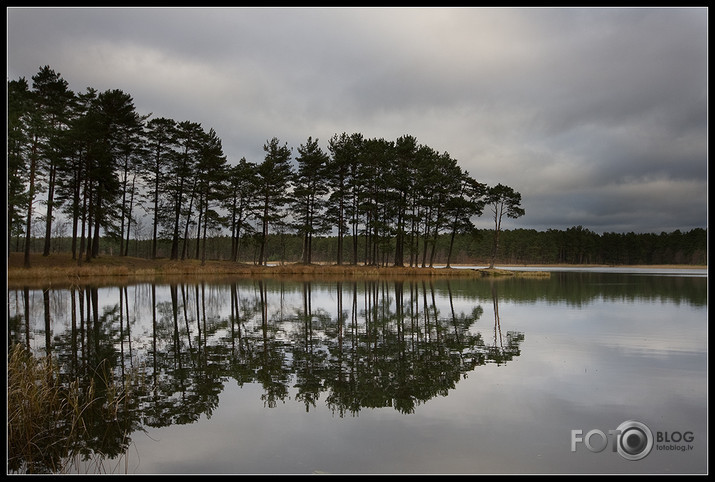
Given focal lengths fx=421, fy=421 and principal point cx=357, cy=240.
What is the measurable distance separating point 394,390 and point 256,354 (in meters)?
4.71

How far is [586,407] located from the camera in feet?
24.1

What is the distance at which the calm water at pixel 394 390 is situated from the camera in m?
5.56

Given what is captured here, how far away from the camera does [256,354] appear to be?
37.7 ft

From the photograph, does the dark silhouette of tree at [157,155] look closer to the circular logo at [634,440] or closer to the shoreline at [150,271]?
the shoreline at [150,271]

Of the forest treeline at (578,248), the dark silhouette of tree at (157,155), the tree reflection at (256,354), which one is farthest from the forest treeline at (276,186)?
the forest treeline at (578,248)

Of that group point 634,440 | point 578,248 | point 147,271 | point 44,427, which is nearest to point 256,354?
point 44,427

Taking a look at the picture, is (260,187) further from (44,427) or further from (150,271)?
(44,427)

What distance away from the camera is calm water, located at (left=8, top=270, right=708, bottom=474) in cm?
556

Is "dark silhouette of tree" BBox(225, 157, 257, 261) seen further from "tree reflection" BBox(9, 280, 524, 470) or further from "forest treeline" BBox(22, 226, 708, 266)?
"forest treeline" BBox(22, 226, 708, 266)

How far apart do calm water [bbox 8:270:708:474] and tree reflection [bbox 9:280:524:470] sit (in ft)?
0.20

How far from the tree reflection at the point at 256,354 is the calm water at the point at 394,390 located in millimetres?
61

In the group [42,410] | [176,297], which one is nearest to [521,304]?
[176,297]
